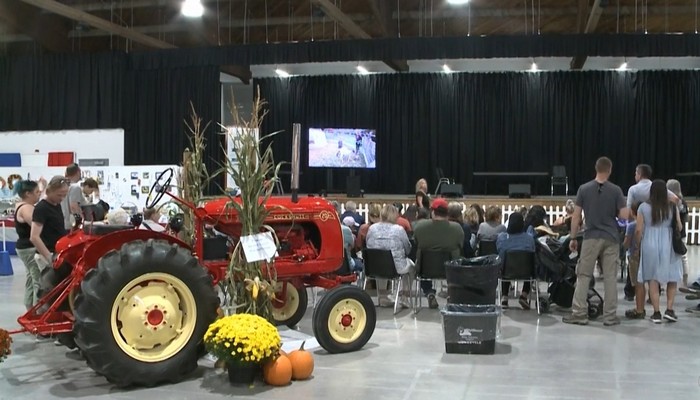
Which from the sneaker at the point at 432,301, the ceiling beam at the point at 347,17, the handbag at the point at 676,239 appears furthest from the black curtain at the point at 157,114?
the handbag at the point at 676,239

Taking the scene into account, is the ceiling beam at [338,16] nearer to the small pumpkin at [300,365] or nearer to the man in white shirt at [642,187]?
the man in white shirt at [642,187]

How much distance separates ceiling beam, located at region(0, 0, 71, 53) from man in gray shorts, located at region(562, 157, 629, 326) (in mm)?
14098

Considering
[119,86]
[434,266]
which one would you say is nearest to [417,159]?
[119,86]

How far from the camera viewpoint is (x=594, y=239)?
6.34 m

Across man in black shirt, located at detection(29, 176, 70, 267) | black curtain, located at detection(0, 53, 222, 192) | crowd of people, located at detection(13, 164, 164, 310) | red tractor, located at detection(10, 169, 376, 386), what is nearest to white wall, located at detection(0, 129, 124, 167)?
black curtain, located at detection(0, 53, 222, 192)

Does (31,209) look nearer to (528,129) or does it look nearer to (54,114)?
(54,114)

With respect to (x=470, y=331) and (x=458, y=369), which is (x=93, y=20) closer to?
(x=470, y=331)

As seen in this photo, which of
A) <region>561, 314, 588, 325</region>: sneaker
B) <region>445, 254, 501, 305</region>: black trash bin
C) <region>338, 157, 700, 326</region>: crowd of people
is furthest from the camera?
<region>561, 314, 588, 325</region>: sneaker

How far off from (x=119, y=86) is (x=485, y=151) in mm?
9567

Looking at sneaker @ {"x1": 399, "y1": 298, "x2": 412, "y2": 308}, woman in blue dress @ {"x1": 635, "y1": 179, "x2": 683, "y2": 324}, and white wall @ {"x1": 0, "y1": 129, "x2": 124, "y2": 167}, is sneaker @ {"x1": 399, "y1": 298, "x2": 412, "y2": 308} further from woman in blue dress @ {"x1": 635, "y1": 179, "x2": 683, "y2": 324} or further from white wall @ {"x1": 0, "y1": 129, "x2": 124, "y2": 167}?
white wall @ {"x1": 0, "y1": 129, "x2": 124, "y2": 167}

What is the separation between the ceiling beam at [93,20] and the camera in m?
13.1

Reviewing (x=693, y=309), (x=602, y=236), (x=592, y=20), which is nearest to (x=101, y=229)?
(x=602, y=236)

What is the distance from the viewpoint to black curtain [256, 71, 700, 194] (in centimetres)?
1820

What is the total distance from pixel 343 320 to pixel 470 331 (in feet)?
3.12
